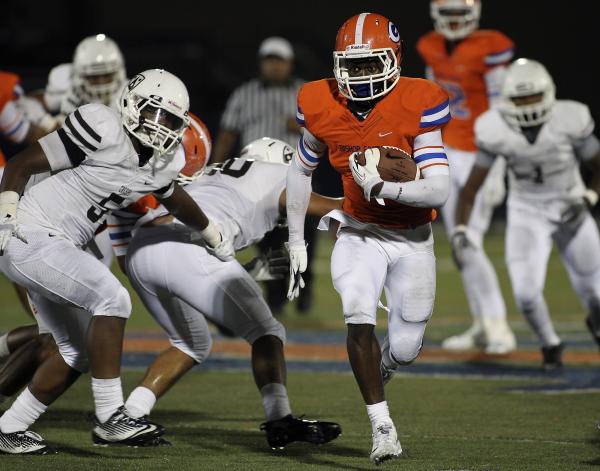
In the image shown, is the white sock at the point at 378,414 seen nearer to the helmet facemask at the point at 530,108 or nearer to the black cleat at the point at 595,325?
the black cleat at the point at 595,325

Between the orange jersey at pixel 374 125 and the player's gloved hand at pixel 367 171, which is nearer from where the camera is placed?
the player's gloved hand at pixel 367 171

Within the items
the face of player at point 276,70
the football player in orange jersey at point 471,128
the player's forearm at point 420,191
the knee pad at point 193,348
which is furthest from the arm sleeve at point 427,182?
the face of player at point 276,70

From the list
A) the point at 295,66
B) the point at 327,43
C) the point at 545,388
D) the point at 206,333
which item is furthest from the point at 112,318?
the point at 327,43

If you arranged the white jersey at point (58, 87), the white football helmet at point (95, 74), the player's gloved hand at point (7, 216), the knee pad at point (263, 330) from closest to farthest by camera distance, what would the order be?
the player's gloved hand at point (7, 216)
the knee pad at point (263, 330)
the white football helmet at point (95, 74)
the white jersey at point (58, 87)

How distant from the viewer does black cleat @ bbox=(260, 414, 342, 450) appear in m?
4.33

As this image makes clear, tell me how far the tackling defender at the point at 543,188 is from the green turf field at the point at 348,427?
0.57 meters

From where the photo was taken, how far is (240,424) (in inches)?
192

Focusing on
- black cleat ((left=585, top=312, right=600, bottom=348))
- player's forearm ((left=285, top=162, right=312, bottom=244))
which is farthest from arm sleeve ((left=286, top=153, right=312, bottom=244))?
black cleat ((left=585, top=312, right=600, bottom=348))

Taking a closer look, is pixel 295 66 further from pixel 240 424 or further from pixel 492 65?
pixel 240 424

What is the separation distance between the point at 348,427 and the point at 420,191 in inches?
48.2

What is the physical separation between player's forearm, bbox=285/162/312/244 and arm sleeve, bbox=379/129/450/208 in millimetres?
418

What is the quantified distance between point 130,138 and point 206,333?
0.81 m

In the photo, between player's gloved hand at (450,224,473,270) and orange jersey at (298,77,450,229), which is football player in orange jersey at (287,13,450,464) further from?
player's gloved hand at (450,224,473,270)

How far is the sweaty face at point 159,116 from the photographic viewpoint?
427 cm
